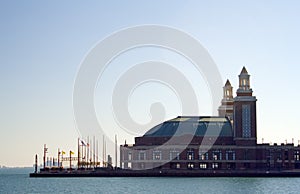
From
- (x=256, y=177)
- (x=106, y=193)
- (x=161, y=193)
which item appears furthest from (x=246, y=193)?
(x=256, y=177)

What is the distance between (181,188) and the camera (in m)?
142

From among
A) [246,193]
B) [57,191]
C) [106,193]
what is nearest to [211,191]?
[246,193]

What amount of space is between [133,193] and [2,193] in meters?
25.1

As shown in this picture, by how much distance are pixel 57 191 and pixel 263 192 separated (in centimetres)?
3703

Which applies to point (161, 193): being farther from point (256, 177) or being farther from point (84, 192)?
point (256, 177)

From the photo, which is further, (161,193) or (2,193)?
(2,193)

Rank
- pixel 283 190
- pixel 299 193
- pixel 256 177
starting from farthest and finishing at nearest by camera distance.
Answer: pixel 256 177 < pixel 283 190 < pixel 299 193

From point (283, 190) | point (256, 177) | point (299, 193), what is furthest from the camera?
point (256, 177)

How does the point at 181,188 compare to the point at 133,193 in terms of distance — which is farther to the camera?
the point at 181,188

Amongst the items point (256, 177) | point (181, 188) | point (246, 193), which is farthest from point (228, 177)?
point (246, 193)

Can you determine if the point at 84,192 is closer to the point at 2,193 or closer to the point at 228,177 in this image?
the point at 2,193

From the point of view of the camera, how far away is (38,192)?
13375 centimetres

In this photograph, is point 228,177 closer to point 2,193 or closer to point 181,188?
point 181,188

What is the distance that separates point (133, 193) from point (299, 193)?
28125 mm
